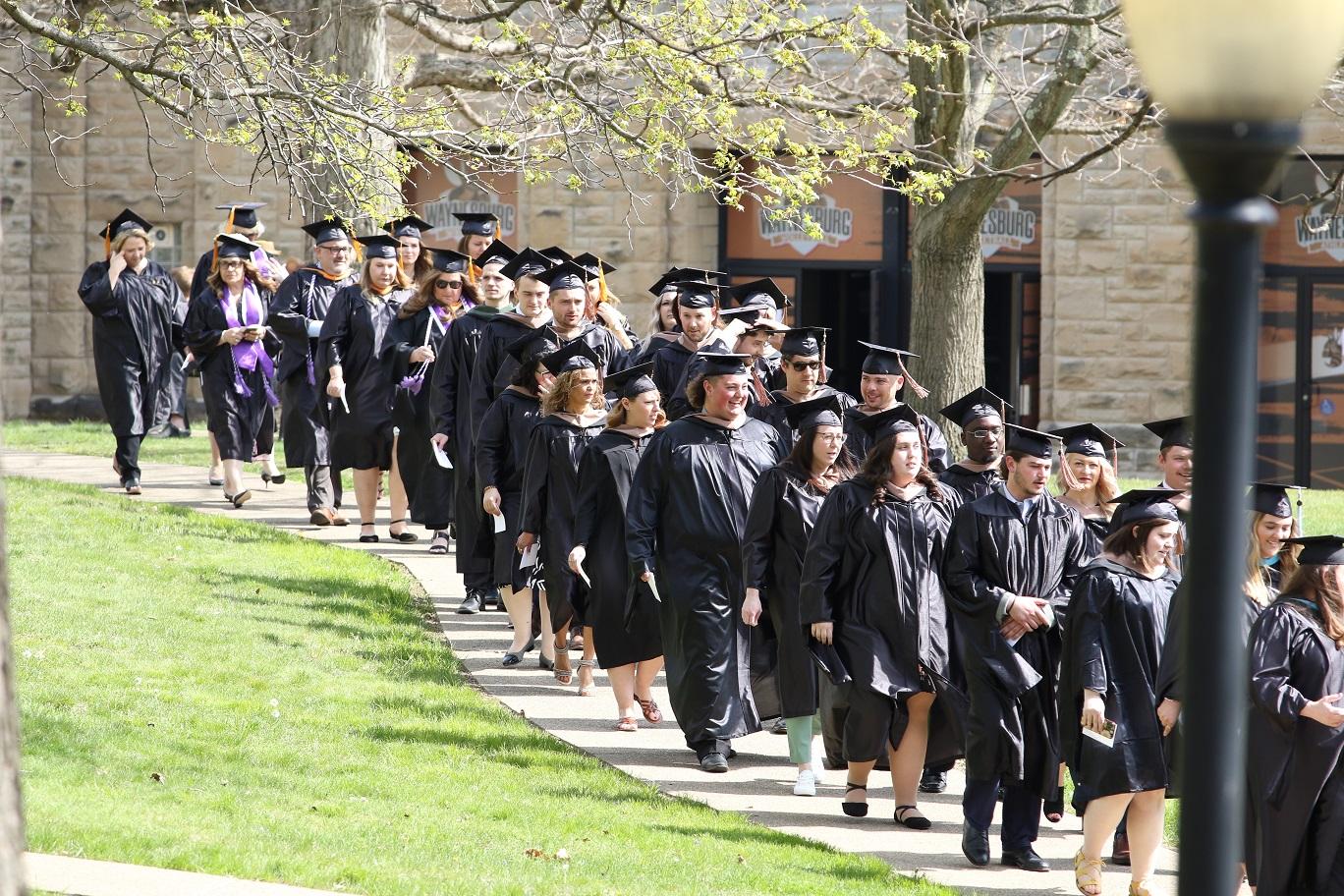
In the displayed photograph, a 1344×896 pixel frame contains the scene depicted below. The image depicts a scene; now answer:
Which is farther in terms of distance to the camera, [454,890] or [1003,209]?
[1003,209]

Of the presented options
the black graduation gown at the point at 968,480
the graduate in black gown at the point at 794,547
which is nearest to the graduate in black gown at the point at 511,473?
the graduate in black gown at the point at 794,547

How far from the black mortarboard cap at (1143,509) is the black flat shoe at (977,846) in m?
1.32

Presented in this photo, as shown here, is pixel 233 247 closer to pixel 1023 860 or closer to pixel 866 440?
pixel 866 440

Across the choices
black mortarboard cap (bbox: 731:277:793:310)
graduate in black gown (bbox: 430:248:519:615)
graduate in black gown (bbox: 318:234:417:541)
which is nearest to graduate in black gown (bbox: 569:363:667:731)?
graduate in black gown (bbox: 430:248:519:615)

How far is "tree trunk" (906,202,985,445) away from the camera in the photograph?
14.3 metres

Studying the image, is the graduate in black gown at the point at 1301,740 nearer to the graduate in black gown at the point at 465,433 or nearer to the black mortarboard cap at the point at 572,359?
the black mortarboard cap at the point at 572,359

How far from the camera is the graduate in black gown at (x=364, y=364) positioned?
13.8 metres

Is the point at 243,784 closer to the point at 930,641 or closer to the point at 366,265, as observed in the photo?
the point at 930,641

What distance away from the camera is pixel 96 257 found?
21906mm

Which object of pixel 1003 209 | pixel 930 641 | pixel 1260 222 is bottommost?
pixel 930 641

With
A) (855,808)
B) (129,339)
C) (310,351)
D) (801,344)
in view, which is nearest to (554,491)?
(801,344)

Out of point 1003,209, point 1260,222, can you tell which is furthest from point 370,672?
point 1003,209

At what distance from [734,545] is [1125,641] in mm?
2373

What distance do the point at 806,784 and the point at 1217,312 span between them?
19.2ft
